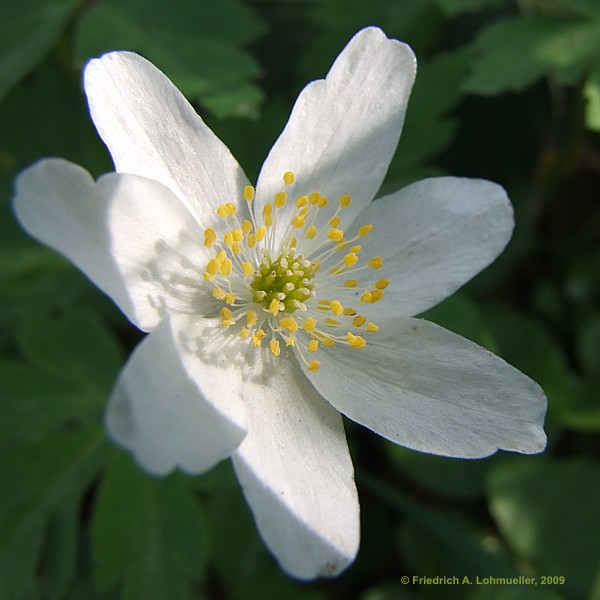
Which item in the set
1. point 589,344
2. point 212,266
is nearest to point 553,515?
point 589,344

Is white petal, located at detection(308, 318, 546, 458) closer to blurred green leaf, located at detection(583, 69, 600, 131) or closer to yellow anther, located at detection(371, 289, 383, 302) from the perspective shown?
yellow anther, located at detection(371, 289, 383, 302)

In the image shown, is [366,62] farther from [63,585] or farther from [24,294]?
[63,585]

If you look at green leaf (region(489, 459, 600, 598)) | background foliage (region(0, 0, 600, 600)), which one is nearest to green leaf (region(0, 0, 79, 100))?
background foliage (region(0, 0, 600, 600))

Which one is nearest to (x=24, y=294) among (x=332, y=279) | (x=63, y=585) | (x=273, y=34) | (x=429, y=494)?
(x=63, y=585)

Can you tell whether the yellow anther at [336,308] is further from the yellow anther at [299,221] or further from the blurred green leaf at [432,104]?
the blurred green leaf at [432,104]

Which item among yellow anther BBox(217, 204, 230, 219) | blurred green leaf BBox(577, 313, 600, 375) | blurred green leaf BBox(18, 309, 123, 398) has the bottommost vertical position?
blurred green leaf BBox(577, 313, 600, 375)

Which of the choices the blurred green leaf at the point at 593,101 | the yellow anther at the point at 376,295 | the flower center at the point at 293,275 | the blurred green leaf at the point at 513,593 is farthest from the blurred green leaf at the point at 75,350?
the blurred green leaf at the point at 593,101
